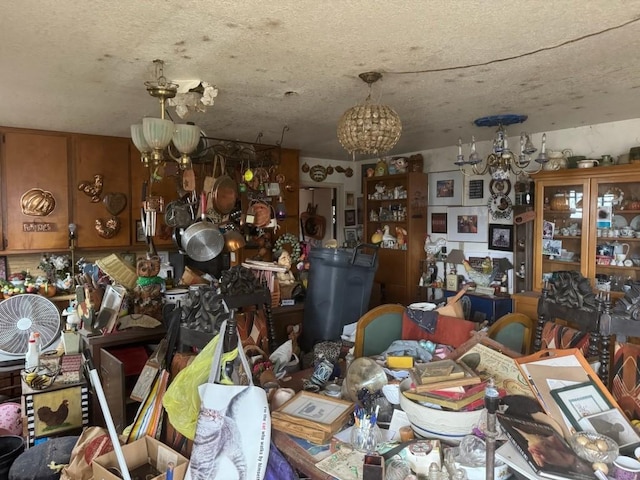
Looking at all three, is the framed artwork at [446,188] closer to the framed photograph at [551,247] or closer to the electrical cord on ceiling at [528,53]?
the framed photograph at [551,247]

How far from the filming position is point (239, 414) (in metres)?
1.44

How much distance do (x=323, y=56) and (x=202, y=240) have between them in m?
1.86

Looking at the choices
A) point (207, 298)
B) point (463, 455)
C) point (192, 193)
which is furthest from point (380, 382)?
point (192, 193)

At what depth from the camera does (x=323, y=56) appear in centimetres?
206

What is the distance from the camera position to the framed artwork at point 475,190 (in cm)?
446

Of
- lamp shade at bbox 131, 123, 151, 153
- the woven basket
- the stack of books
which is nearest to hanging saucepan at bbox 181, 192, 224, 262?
the woven basket

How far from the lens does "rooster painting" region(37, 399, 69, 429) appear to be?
250 cm

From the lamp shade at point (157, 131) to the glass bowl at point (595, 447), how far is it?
7.21 feet

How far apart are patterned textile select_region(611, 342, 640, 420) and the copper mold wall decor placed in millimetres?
3901

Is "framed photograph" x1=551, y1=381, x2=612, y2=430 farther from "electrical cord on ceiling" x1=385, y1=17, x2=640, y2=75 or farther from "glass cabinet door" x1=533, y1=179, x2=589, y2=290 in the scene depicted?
"glass cabinet door" x1=533, y1=179, x2=589, y2=290

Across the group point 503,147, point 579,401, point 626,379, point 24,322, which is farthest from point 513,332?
point 24,322

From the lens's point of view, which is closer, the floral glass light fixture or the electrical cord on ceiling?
the electrical cord on ceiling

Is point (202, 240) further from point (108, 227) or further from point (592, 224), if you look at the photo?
point (592, 224)

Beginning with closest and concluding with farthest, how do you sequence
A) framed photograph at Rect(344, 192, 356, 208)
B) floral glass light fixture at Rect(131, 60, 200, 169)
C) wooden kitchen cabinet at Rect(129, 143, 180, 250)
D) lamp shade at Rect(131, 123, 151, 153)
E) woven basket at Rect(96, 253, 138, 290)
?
floral glass light fixture at Rect(131, 60, 200, 169) < lamp shade at Rect(131, 123, 151, 153) < woven basket at Rect(96, 253, 138, 290) < wooden kitchen cabinet at Rect(129, 143, 180, 250) < framed photograph at Rect(344, 192, 356, 208)
